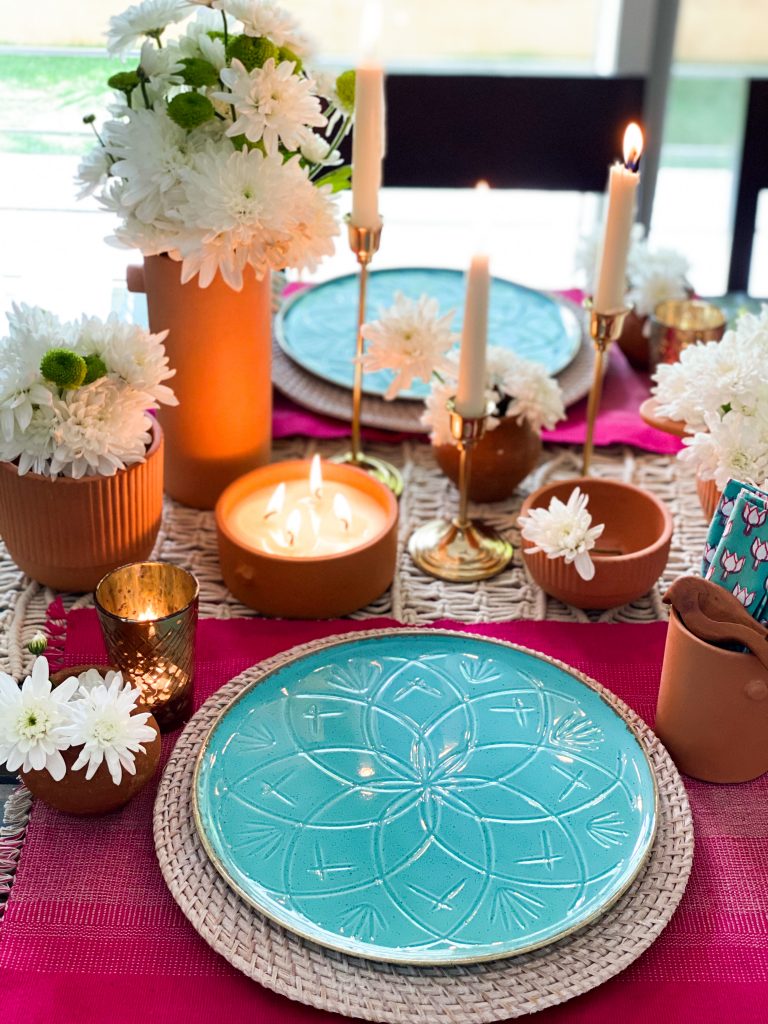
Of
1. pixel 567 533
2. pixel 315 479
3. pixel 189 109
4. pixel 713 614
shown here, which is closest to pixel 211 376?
pixel 315 479

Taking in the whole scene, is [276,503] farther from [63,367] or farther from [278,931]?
[278,931]

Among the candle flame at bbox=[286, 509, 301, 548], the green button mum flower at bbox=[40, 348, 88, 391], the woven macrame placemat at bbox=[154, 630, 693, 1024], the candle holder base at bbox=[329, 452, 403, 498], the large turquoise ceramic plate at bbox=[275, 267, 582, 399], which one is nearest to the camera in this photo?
the woven macrame placemat at bbox=[154, 630, 693, 1024]

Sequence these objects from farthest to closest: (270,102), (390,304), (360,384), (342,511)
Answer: (390,304) → (360,384) → (342,511) → (270,102)

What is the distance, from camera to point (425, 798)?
0.71 m

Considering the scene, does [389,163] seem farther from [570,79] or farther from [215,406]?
[215,406]

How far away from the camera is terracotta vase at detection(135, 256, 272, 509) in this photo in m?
0.95

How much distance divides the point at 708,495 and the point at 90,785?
0.55 metres

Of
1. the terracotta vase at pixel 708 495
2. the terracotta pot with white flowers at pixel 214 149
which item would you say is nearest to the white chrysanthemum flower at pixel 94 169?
the terracotta pot with white flowers at pixel 214 149

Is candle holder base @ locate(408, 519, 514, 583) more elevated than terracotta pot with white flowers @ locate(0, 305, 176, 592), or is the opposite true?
terracotta pot with white flowers @ locate(0, 305, 176, 592)

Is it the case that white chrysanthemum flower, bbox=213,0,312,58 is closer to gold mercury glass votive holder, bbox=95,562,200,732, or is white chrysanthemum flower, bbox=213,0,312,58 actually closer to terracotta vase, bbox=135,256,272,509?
terracotta vase, bbox=135,256,272,509

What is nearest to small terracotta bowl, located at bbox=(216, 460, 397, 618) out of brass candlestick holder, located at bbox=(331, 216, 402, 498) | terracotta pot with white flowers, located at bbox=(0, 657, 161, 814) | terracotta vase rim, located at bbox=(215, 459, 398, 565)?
terracotta vase rim, located at bbox=(215, 459, 398, 565)

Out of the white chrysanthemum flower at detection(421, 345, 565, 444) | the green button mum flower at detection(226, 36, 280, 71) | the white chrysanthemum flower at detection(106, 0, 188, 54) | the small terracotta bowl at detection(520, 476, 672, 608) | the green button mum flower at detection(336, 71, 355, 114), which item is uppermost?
the white chrysanthemum flower at detection(106, 0, 188, 54)

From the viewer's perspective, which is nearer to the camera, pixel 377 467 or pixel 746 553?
pixel 746 553

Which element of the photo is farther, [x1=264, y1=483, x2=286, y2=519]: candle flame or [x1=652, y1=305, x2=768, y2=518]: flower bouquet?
[x1=264, y1=483, x2=286, y2=519]: candle flame
